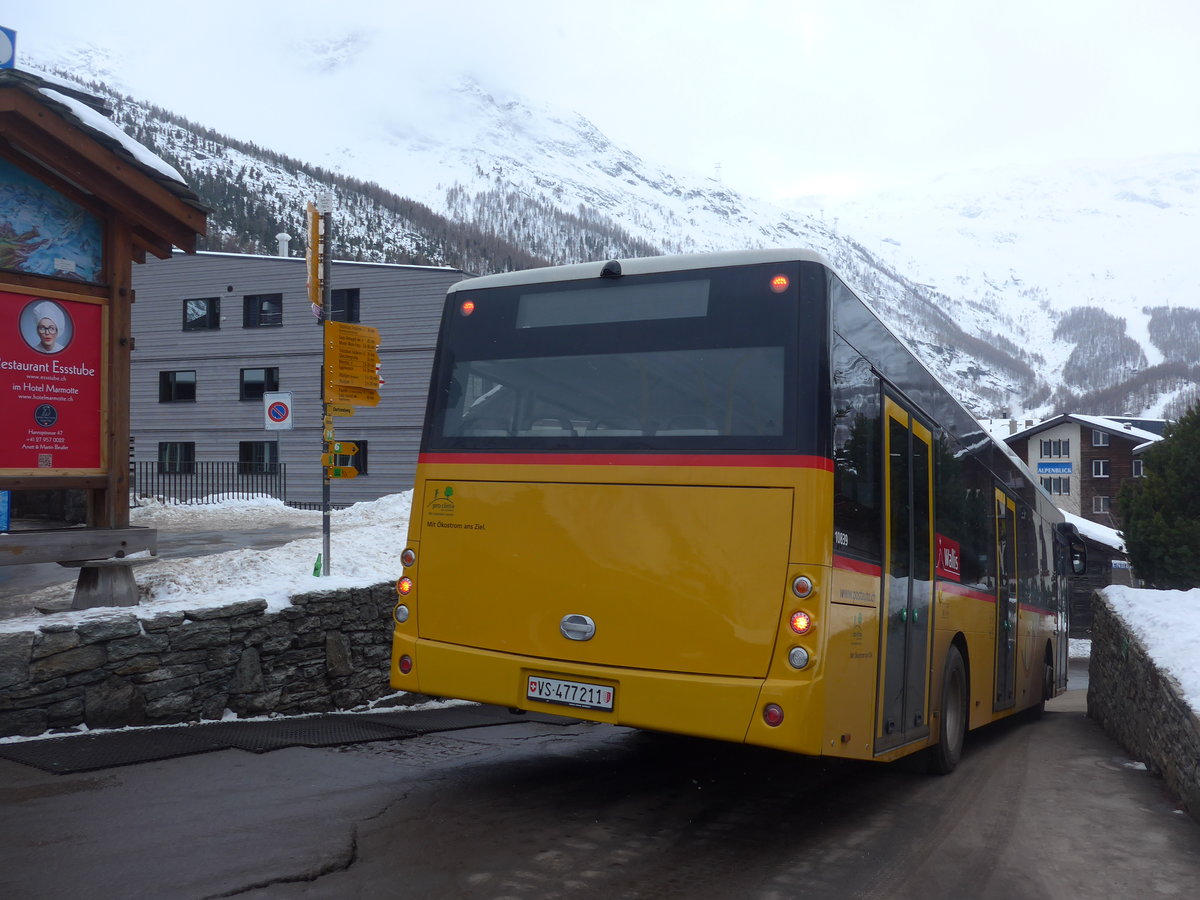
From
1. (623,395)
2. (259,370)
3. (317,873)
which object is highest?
(259,370)

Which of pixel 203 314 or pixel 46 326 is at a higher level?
pixel 203 314

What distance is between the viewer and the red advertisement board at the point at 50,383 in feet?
27.5

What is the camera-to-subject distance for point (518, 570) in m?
6.70

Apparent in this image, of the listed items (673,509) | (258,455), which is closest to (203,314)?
(258,455)

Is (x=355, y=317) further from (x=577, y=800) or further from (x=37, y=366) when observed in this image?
(x=577, y=800)

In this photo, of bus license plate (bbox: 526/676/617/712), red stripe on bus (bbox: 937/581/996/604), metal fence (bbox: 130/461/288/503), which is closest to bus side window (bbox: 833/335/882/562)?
bus license plate (bbox: 526/676/617/712)

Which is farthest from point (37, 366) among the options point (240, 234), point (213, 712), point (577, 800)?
point (240, 234)

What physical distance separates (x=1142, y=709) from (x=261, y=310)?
39639 millimetres

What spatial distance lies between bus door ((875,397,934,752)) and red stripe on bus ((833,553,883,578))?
0.21 meters

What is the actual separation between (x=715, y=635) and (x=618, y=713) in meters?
0.69

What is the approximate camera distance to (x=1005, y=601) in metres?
11.5

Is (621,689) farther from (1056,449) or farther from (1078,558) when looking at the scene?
(1056,449)

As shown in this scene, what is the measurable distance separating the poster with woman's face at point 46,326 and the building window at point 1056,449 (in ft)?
272

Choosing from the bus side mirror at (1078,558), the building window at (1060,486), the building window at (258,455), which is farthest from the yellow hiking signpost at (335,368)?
the building window at (1060,486)
